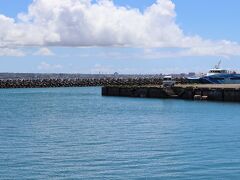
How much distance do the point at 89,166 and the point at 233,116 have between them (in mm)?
28472

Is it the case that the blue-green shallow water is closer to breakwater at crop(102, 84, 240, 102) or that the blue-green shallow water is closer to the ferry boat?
breakwater at crop(102, 84, 240, 102)

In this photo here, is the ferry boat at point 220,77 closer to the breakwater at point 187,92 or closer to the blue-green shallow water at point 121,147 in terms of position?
the breakwater at point 187,92

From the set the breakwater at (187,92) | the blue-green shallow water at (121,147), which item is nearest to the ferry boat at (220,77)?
the breakwater at (187,92)

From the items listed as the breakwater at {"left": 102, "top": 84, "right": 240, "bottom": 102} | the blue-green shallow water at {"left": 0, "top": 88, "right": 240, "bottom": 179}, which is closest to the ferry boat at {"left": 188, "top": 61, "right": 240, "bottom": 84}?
the breakwater at {"left": 102, "top": 84, "right": 240, "bottom": 102}

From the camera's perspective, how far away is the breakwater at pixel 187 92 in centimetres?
7897

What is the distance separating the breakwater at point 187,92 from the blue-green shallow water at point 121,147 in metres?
20.7

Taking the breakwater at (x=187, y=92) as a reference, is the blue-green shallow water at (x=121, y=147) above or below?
below

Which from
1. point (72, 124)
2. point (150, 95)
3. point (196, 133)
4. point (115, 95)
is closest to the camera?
point (196, 133)

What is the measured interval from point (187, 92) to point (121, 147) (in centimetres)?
5010

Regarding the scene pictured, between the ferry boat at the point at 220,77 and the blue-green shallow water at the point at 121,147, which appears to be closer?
the blue-green shallow water at the point at 121,147

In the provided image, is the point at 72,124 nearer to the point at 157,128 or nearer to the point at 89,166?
the point at 157,128

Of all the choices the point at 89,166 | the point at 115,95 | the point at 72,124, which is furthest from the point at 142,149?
the point at 115,95

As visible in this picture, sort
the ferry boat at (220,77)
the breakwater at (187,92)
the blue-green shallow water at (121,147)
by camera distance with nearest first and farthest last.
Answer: the blue-green shallow water at (121,147) < the breakwater at (187,92) < the ferry boat at (220,77)

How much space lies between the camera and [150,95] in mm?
91562
